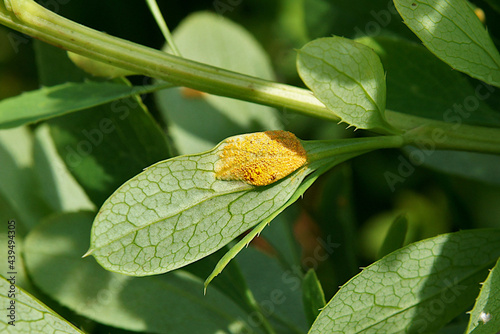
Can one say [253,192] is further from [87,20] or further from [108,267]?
[87,20]

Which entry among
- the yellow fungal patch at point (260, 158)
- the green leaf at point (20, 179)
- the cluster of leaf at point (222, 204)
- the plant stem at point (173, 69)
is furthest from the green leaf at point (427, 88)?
the green leaf at point (20, 179)

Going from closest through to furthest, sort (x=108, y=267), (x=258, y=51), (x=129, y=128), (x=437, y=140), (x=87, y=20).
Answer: (x=108, y=267)
(x=437, y=140)
(x=129, y=128)
(x=258, y=51)
(x=87, y=20)

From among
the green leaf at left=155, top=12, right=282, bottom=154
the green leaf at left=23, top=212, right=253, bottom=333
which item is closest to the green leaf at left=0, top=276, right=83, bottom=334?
the green leaf at left=23, top=212, right=253, bottom=333

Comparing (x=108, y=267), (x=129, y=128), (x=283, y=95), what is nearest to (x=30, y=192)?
(x=129, y=128)

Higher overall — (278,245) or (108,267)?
(108,267)

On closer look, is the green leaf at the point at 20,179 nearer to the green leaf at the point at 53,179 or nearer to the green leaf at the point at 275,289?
the green leaf at the point at 53,179

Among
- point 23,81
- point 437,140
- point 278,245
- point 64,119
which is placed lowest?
point 278,245
